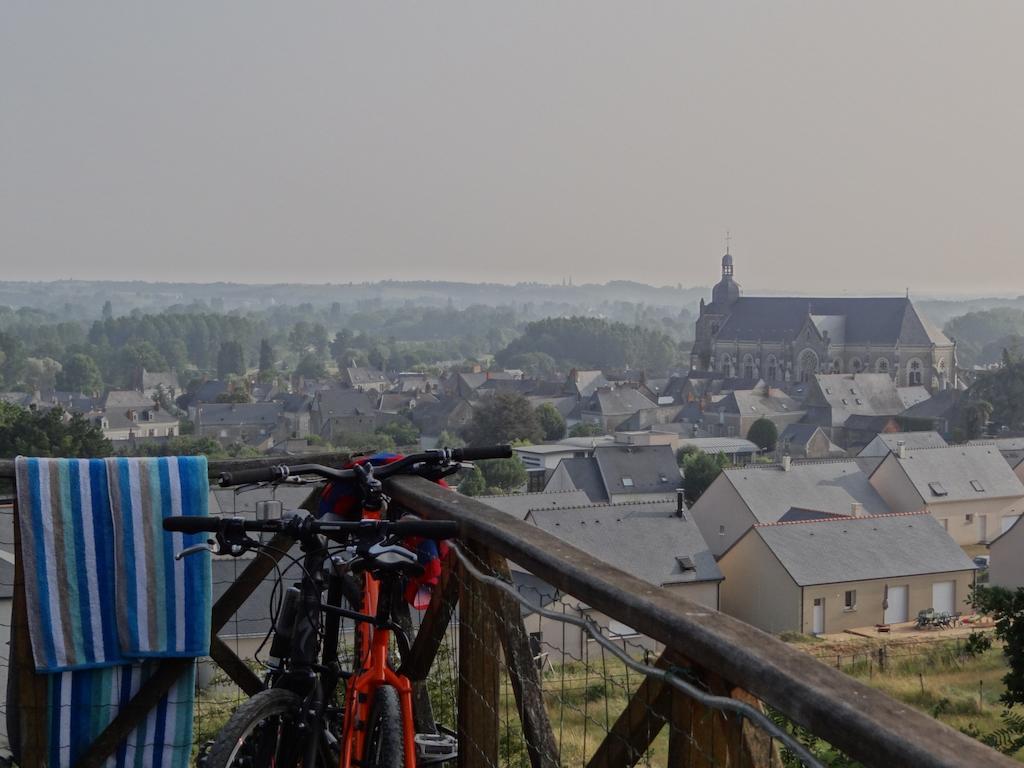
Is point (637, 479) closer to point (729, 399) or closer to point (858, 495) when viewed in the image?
point (858, 495)

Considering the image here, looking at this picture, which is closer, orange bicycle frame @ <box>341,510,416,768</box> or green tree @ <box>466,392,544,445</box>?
orange bicycle frame @ <box>341,510,416,768</box>

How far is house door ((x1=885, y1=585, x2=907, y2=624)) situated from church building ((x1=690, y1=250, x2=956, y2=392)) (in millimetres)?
57769

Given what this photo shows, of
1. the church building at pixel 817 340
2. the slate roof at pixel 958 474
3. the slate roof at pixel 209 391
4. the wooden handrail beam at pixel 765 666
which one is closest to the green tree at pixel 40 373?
the slate roof at pixel 209 391

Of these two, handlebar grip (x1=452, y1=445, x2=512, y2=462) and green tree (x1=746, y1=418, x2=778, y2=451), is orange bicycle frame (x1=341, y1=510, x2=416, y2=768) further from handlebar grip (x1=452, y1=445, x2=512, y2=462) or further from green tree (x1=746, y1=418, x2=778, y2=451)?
green tree (x1=746, y1=418, x2=778, y2=451)

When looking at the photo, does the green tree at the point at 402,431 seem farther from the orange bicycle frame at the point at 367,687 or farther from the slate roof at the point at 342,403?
the orange bicycle frame at the point at 367,687

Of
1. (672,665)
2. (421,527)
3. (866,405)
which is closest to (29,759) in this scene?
(421,527)

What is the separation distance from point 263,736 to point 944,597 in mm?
28299

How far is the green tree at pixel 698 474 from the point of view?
150ft

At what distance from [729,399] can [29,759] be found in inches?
2957

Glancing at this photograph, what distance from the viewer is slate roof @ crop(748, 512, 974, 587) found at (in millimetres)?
27125

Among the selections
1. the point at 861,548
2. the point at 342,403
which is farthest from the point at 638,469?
the point at 342,403

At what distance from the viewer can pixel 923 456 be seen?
1574 inches

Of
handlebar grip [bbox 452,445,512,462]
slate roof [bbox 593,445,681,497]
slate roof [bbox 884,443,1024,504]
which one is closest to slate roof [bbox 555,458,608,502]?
slate roof [bbox 593,445,681,497]

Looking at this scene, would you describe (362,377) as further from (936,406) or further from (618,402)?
(936,406)
